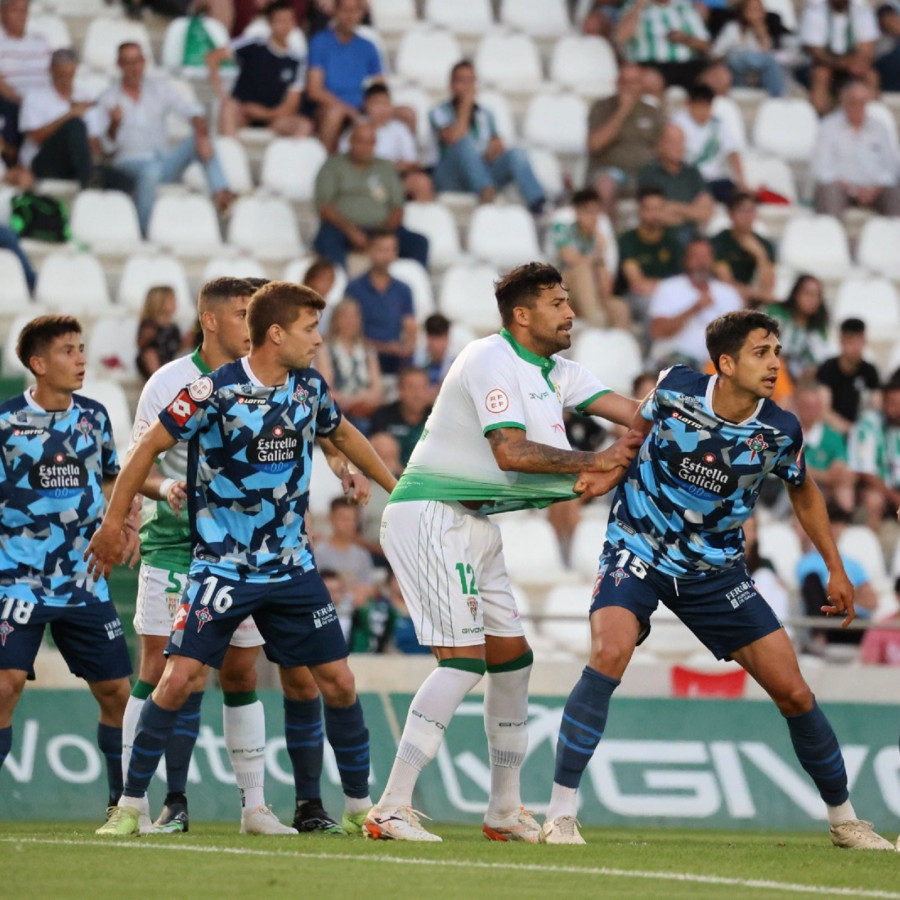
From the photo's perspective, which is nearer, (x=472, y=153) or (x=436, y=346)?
(x=436, y=346)

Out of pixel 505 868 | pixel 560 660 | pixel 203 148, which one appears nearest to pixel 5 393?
pixel 203 148

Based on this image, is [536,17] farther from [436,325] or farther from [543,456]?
[543,456]

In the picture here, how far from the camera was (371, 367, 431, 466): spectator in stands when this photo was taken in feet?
46.2

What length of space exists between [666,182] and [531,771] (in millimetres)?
6748

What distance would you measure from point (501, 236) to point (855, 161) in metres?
3.86

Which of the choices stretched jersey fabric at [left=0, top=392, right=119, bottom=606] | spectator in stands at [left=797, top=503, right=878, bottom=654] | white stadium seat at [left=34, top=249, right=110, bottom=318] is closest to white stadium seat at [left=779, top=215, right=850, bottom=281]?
spectator in stands at [left=797, top=503, right=878, bottom=654]

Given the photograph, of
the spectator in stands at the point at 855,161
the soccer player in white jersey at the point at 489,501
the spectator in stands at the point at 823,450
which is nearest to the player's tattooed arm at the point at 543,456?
the soccer player in white jersey at the point at 489,501

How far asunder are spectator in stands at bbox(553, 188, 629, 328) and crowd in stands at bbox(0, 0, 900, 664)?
0.7 inches

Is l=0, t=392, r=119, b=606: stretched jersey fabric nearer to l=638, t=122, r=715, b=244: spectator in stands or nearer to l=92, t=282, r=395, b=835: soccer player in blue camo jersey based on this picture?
l=92, t=282, r=395, b=835: soccer player in blue camo jersey

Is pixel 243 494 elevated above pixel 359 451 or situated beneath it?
situated beneath

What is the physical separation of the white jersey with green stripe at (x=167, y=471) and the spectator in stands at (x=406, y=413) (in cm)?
469

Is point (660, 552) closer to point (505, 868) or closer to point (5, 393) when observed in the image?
point (505, 868)

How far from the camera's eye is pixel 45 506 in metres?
8.88

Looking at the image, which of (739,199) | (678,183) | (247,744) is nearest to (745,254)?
(739,199)
